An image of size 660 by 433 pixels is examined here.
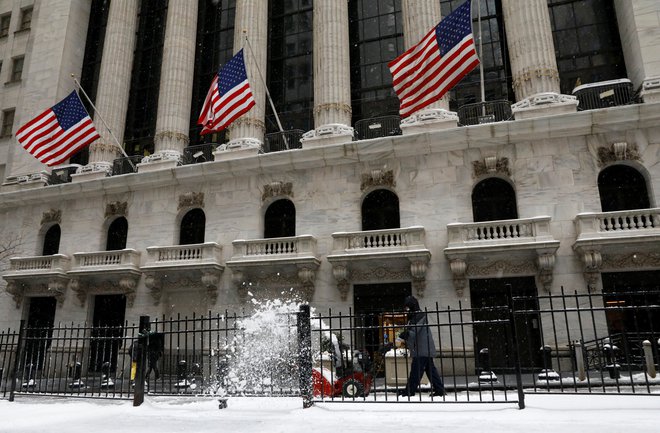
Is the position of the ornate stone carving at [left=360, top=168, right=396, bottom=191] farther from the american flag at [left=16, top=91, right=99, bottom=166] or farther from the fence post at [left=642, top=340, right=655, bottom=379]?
the american flag at [left=16, top=91, right=99, bottom=166]

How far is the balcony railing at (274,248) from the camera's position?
19.5 metres

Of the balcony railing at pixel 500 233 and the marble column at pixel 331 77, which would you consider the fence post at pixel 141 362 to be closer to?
the balcony railing at pixel 500 233

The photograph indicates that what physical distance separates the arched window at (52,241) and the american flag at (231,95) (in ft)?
40.1

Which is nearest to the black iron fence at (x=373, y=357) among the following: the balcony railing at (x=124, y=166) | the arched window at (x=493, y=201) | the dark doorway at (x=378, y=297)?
the dark doorway at (x=378, y=297)

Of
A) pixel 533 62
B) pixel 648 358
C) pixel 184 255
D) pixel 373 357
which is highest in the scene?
pixel 533 62

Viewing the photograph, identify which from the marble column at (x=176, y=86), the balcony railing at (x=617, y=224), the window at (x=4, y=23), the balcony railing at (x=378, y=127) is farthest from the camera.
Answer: the window at (x=4, y=23)

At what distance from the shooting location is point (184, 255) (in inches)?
834

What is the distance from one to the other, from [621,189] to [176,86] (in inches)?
815

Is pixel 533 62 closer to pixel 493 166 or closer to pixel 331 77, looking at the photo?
pixel 493 166

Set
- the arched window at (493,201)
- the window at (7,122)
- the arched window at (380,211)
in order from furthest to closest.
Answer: the window at (7,122)
the arched window at (380,211)
the arched window at (493,201)

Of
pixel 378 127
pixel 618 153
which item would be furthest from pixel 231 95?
pixel 618 153

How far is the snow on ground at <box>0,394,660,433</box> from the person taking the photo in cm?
631

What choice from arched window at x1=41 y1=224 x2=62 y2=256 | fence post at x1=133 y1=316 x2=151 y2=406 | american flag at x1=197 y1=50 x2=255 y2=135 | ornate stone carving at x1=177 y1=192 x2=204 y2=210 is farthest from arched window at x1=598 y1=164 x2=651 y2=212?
arched window at x1=41 y1=224 x2=62 y2=256

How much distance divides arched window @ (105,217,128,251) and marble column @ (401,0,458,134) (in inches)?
574
